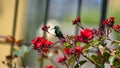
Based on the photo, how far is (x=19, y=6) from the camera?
8.21 feet

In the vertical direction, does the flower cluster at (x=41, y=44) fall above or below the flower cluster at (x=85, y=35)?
below

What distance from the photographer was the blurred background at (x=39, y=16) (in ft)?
7.98

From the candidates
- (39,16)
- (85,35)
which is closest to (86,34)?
(85,35)

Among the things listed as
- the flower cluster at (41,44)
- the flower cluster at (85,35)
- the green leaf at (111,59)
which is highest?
the flower cluster at (85,35)

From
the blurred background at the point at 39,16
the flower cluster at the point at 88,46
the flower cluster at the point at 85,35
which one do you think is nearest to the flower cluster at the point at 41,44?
the flower cluster at the point at 88,46

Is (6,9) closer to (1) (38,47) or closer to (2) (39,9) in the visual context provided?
(2) (39,9)

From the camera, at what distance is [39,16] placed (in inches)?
98.3

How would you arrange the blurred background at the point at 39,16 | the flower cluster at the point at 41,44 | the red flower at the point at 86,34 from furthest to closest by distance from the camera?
1. the blurred background at the point at 39,16
2. the flower cluster at the point at 41,44
3. the red flower at the point at 86,34

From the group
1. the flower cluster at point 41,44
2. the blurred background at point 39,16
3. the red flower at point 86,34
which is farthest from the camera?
the blurred background at point 39,16

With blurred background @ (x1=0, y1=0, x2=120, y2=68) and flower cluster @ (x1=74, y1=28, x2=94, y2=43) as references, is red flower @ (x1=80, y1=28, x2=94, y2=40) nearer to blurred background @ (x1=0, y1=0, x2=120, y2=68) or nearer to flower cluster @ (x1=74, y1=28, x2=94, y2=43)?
flower cluster @ (x1=74, y1=28, x2=94, y2=43)

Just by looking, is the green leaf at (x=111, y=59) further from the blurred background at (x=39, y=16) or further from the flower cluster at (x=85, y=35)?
the blurred background at (x=39, y=16)

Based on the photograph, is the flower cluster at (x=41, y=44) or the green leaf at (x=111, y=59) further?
the flower cluster at (x=41, y=44)

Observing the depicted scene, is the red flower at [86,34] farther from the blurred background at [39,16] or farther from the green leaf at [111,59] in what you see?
the blurred background at [39,16]

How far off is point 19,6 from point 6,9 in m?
0.12
